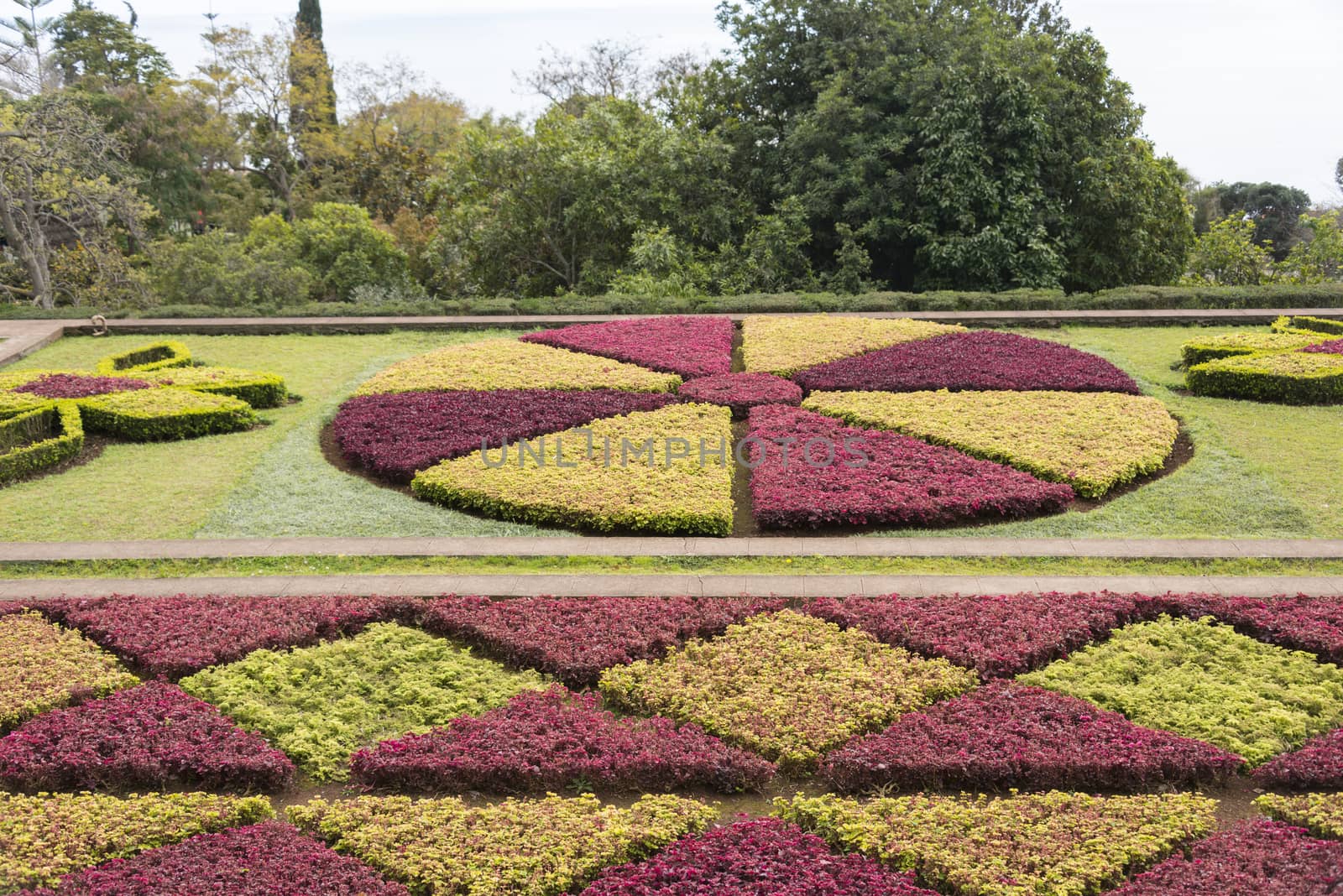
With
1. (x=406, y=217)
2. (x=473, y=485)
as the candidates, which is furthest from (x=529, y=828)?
(x=406, y=217)

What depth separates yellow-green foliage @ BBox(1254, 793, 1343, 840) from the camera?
213 inches

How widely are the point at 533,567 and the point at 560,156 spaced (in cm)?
1571

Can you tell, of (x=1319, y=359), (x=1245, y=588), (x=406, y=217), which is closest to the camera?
(x=1245, y=588)

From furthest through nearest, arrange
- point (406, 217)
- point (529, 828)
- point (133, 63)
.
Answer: point (133, 63) < point (406, 217) < point (529, 828)

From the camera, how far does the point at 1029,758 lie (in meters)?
5.93

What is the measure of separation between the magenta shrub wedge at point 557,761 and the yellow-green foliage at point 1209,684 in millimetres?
2124

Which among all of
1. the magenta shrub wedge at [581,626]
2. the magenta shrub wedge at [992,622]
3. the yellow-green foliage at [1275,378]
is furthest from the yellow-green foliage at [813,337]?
the magenta shrub wedge at [581,626]

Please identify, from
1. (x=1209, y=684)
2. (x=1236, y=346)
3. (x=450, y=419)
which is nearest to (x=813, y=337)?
(x=1236, y=346)

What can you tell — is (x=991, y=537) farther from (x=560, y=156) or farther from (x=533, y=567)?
(x=560, y=156)

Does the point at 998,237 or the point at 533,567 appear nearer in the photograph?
the point at 533,567

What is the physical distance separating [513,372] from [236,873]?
370 inches

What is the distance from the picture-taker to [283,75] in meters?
37.0

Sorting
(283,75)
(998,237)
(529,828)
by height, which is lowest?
(529,828)

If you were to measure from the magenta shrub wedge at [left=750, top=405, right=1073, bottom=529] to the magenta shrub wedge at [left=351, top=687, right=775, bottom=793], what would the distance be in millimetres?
3700
